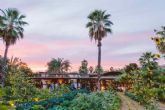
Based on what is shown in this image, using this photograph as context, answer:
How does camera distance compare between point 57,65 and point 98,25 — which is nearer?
point 98,25

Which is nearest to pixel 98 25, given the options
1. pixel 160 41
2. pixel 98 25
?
pixel 98 25

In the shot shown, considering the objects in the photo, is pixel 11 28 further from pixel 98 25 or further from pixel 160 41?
pixel 160 41

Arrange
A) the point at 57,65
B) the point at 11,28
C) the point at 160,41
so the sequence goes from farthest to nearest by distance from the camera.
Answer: the point at 57,65
the point at 11,28
the point at 160,41

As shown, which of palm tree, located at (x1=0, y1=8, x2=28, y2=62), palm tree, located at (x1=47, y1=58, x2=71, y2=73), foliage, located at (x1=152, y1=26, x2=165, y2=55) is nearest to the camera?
foliage, located at (x1=152, y1=26, x2=165, y2=55)

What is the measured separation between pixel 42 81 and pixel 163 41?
191 ft

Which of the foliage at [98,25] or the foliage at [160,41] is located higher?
the foliage at [98,25]

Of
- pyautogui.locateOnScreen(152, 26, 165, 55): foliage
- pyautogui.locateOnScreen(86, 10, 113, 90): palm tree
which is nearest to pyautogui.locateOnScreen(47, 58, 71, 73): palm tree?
pyautogui.locateOnScreen(86, 10, 113, 90): palm tree

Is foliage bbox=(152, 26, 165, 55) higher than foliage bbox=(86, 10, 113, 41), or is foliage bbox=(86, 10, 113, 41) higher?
foliage bbox=(86, 10, 113, 41)

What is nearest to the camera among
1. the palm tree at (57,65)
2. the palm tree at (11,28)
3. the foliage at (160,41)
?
the foliage at (160,41)

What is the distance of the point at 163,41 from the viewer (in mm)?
3994

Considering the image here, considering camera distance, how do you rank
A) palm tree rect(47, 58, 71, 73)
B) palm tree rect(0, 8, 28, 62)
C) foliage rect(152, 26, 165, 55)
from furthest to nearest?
1. palm tree rect(47, 58, 71, 73)
2. palm tree rect(0, 8, 28, 62)
3. foliage rect(152, 26, 165, 55)

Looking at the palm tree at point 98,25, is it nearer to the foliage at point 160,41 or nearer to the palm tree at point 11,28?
the palm tree at point 11,28

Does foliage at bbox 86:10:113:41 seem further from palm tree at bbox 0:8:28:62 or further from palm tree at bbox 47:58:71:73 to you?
palm tree at bbox 47:58:71:73

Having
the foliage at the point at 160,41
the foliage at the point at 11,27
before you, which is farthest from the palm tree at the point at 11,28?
the foliage at the point at 160,41
